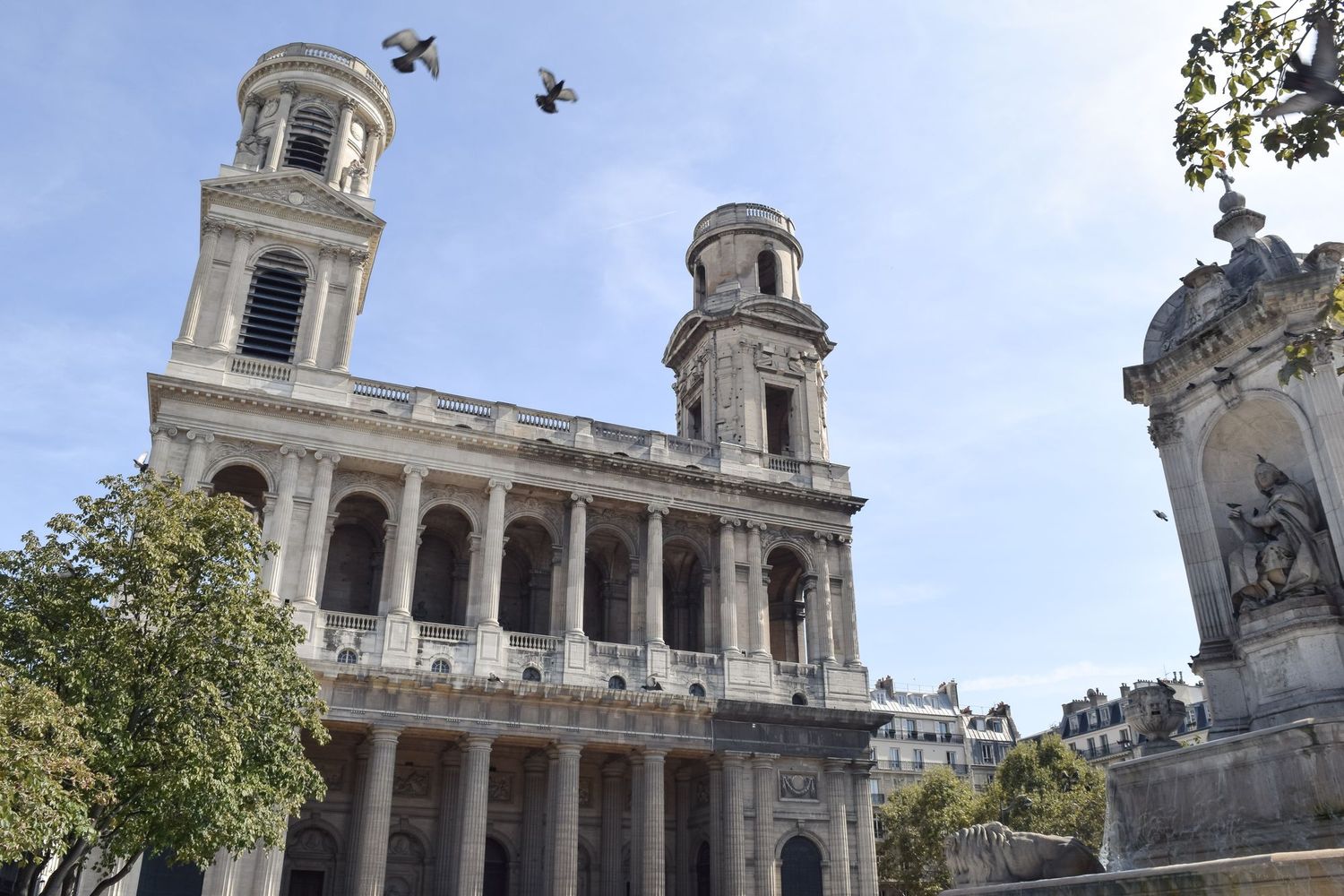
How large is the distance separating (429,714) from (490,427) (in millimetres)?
8659

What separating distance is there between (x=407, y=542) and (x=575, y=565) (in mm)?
4806

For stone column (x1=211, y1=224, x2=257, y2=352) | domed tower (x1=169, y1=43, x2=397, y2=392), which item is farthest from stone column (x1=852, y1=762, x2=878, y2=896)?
stone column (x1=211, y1=224, x2=257, y2=352)

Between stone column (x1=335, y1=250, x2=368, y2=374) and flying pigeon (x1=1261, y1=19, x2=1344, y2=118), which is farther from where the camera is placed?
stone column (x1=335, y1=250, x2=368, y2=374)

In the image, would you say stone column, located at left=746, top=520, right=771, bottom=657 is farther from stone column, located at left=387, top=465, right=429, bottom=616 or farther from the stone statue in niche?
the stone statue in niche

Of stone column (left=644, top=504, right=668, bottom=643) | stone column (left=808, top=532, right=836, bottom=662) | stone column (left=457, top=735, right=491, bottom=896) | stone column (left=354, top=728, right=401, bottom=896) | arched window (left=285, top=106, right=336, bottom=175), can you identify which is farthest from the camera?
arched window (left=285, top=106, right=336, bottom=175)

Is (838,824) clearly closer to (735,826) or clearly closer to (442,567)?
(735,826)

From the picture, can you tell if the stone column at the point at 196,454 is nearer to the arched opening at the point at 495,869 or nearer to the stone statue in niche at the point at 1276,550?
the arched opening at the point at 495,869

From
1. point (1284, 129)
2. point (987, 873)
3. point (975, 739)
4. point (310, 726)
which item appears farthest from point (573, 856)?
point (975, 739)

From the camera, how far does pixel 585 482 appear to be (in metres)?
31.5

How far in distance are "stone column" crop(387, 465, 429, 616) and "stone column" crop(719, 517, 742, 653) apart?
909cm

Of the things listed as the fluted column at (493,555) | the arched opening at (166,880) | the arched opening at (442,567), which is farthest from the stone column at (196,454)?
the arched opening at (166,880)

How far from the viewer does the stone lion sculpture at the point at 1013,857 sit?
845cm

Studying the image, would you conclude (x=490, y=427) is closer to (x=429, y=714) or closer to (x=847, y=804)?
(x=429, y=714)

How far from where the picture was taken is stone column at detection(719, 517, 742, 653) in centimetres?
3128
